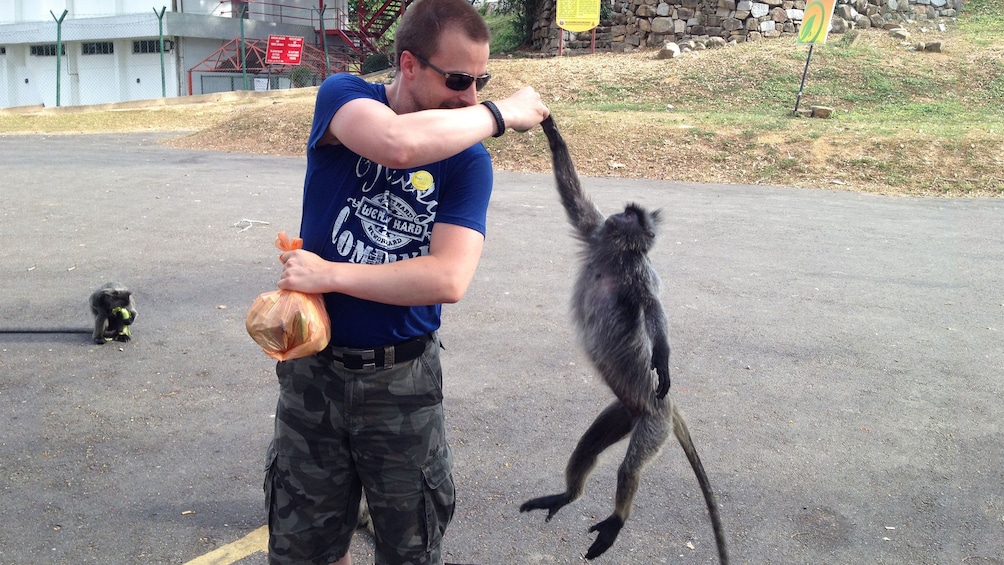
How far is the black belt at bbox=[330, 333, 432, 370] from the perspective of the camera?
2320mm

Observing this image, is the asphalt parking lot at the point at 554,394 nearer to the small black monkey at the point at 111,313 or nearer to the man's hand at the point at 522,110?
the small black monkey at the point at 111,313

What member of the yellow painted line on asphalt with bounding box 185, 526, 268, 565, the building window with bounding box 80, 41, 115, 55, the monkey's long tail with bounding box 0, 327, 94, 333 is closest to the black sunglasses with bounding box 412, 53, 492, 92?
the yellow painted line on asphalt with bounding box 185, 526, 268, 565

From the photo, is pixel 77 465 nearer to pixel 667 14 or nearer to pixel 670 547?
pixel 670 547

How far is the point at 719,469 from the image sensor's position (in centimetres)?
432

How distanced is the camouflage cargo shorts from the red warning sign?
28552 millimetres

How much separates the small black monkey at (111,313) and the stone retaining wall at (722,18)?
21249 millimetres

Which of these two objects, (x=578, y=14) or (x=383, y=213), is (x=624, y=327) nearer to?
(x=383, y=213)

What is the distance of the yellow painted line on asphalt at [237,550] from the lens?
3.37 meters

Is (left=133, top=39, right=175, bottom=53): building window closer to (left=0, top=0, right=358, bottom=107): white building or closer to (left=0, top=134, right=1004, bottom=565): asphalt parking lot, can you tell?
(left=0, top=0, right=358, bottom=107): white building

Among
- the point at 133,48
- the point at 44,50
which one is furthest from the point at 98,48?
the point at 44,50

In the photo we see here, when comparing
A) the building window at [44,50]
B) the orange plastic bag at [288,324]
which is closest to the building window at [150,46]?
the building window at [44,50]

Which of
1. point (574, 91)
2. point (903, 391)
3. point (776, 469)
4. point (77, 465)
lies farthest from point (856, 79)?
point (77, 465)

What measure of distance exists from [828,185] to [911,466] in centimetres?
973

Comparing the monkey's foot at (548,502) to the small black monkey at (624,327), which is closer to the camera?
the small black monkey at (624,327)
